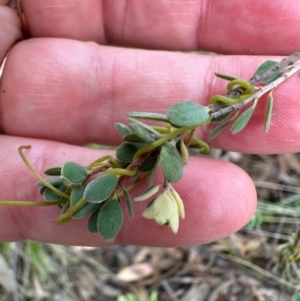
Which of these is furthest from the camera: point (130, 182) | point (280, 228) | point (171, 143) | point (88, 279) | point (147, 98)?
point (88, 279)

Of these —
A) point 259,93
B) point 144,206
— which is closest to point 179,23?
point 259,93

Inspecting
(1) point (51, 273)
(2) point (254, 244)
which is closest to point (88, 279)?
(1) point (51, 273)

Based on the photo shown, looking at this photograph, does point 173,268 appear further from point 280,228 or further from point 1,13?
point 1,13

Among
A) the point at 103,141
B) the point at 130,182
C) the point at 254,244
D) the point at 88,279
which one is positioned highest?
the point at 130,182

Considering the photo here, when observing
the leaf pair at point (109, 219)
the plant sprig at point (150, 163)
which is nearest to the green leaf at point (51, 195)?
the plant sprig at point (150, 163)

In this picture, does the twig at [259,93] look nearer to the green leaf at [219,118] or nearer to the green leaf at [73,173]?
the green leaf at [219,118]

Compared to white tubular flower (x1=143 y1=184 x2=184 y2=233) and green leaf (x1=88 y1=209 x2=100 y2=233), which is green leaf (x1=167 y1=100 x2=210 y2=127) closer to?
white tubular flower (x1=143 y1=184 x2=184 y2=233)
